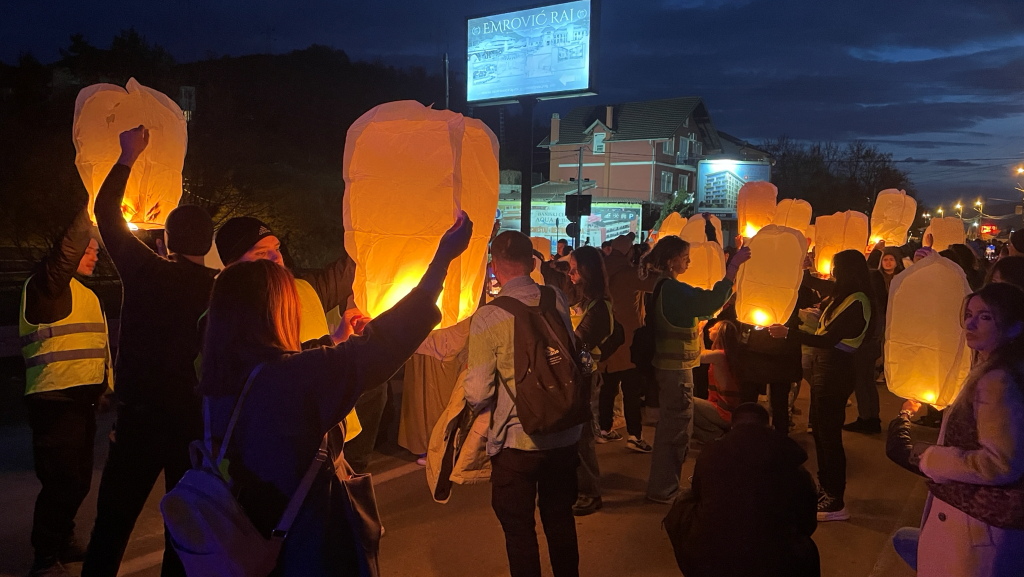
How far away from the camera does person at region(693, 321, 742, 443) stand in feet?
21.6

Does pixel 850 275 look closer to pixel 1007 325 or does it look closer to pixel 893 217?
pixel 1007 325

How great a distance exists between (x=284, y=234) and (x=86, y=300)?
1692 cm

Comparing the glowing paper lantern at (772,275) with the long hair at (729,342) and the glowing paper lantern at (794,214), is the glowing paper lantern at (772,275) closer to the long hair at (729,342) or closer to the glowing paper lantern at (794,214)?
the long hair at (729,342)

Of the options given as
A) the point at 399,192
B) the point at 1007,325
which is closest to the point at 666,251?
the point at 1007,325

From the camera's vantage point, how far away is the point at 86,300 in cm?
407

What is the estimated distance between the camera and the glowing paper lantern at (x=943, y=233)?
10531 mm

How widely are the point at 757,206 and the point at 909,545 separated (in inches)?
222

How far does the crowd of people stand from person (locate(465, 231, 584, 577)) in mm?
10

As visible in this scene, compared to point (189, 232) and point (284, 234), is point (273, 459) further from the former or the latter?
point (284, 234)

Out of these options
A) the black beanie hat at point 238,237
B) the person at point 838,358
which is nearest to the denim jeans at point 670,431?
the person at point 838,358

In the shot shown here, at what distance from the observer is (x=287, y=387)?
173 centimetres

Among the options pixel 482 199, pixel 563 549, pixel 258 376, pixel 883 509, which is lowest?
pixel 883 509

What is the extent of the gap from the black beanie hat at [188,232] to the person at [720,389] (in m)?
4.98

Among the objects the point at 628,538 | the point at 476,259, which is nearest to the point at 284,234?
the point at 628,538
